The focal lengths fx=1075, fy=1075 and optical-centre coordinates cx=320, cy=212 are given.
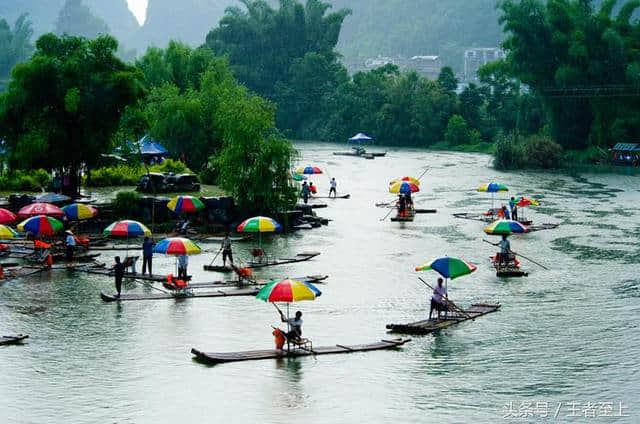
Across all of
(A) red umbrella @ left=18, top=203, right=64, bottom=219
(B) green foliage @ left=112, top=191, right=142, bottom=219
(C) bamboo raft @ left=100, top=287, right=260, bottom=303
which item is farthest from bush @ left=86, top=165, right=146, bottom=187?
(C) bamboo raft @ left=100, top=287, right=260, bottom=303

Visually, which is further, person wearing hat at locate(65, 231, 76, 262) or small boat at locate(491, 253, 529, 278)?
person wearing hat at locate(65, 231, 76, 262)

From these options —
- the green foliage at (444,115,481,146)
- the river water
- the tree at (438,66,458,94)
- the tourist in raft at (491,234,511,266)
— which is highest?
the tree at (438,66,458,94)

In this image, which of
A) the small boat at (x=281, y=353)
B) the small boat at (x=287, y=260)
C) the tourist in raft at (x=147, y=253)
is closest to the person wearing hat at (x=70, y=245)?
the tourist in raft at (x=147, y=253)

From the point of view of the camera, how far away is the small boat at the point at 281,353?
26.7 m

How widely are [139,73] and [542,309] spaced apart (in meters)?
26.7

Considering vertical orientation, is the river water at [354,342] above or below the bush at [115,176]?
below

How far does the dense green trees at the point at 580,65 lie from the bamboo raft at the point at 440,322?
6806cm

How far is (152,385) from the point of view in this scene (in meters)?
25.2

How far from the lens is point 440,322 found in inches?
1212

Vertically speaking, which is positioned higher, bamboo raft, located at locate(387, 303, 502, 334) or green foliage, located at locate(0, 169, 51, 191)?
green foliage, located at locate(0, 169, 51, 191)

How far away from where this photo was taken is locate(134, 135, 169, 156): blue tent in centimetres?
6506

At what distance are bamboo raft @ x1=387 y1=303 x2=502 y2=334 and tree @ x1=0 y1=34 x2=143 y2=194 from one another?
24186 mm

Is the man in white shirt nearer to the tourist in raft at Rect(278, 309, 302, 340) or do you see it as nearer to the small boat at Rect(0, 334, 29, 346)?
the tourist in raft at Rect(278, 309, 302, 340)

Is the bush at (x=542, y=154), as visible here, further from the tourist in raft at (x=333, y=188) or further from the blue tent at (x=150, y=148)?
the blue tent at (x=150, y=148)
